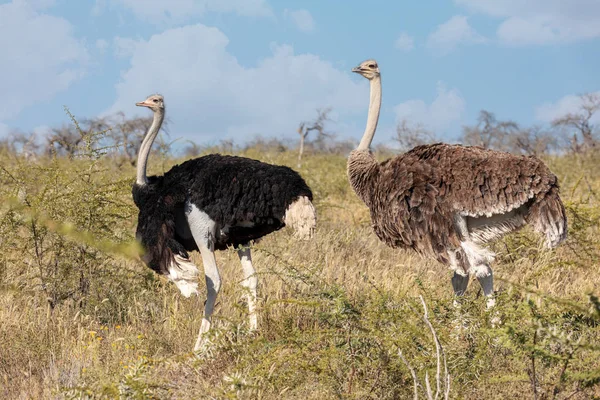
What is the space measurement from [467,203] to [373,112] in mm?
1621

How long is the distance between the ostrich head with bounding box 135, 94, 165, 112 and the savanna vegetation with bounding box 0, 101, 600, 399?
36 centimetres

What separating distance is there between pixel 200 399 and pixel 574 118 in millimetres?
35878

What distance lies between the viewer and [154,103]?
18.7ft

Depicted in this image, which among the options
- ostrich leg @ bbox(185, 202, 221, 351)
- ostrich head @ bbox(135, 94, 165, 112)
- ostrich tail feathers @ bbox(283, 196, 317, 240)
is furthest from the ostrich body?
ostrich head @ bbox(135, 94, 165, 112)

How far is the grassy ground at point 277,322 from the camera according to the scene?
11.3ft

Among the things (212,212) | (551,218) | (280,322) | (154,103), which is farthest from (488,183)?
(154,103)

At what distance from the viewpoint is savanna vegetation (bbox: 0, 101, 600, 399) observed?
3396 millimetres

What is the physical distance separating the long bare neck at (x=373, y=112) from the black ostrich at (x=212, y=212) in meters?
1.16

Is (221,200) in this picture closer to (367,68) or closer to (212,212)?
(212,212)

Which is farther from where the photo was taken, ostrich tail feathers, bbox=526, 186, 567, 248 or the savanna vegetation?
ostrich tail feathers, bbox=526, 186, 567, 248

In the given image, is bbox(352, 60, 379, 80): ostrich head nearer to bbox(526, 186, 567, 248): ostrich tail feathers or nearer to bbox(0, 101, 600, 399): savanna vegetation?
bbox(0, 101, 600, 399): savanna vegetation

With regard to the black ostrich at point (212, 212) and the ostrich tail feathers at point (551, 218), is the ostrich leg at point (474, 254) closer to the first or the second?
the ostrich tail feathers at point (551, 218)

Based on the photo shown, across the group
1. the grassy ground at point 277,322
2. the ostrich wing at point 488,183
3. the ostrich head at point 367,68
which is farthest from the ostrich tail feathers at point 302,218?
the ostrich head at point 367,68

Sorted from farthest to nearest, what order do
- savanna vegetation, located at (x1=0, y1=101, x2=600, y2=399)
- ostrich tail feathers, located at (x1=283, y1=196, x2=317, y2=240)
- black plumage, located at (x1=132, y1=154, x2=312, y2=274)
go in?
black plumage, located at (x1=132, y1=154, x2=312, y2=274), ostrich tail feathers, located at (x1=283, y1=196, x2=317, y2=240), savanna vegetation, located at (x1=0, y1=101, x2=600, y2=399)
